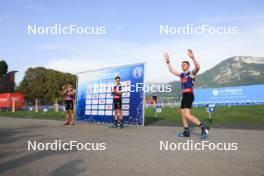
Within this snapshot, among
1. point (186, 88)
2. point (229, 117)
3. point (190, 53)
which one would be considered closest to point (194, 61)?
point (190, 53)

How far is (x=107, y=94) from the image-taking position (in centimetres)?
1652

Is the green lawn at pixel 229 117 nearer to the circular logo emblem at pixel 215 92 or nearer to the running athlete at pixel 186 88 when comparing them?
the running athlete at pixel 186 88

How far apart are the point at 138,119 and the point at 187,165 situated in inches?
365

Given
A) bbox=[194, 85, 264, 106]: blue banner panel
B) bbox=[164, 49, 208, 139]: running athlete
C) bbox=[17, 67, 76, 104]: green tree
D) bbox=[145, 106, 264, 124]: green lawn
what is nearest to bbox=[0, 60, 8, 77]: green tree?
bbox=[17, 67, 76, 104]: green tree

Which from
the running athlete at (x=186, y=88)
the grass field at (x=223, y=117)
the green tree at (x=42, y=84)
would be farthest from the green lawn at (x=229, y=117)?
the green tree at (x=42, y=84)

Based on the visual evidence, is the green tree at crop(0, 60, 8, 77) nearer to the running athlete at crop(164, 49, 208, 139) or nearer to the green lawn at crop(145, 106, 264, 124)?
the green lawn at crop(145, 106, 264, 124)

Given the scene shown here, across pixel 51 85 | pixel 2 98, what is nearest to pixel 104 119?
pixel 2 98

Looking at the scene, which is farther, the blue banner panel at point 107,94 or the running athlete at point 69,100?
the running athlete at point 69,100

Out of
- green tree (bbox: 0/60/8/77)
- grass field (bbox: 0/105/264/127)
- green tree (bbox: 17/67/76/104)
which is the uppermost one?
green tree (bbox: 0/60/8/77)

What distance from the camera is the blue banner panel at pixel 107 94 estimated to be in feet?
48.0

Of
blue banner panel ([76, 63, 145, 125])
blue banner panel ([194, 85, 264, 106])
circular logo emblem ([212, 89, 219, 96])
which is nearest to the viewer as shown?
blue banner panel ([76, 63, 145, 125])

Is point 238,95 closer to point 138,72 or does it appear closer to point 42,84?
point 138,72

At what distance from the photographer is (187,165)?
5273mm

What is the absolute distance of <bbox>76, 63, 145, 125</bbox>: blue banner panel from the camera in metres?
14.6
